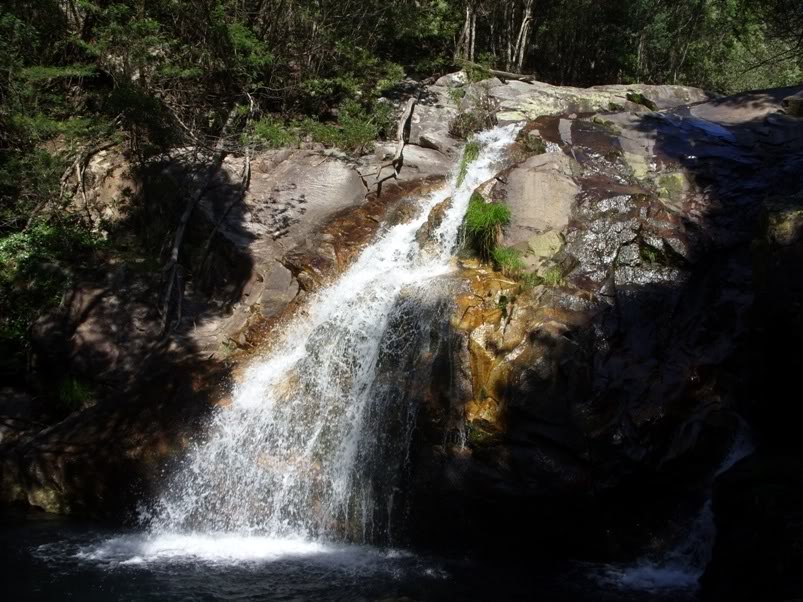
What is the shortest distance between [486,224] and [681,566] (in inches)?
186

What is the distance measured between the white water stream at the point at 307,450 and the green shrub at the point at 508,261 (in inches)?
36.5

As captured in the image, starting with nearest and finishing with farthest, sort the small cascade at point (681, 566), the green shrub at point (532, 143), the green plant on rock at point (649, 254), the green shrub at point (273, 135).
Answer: the small cascade at point (681, 566) < the green plant on rock at point (649, 254) < the green shrub at point (532, 143) < the green shrub at point (273, 135)

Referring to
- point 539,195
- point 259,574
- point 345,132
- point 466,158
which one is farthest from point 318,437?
point 345,132

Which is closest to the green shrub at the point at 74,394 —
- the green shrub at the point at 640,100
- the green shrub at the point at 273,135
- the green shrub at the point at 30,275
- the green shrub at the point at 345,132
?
the green shrub at the point at 30,275

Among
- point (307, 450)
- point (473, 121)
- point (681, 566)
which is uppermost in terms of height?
point (473, 121)

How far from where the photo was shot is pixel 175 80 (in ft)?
42.4

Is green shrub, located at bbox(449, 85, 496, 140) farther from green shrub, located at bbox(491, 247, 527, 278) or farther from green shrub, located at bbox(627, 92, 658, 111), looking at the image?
green shrub, located at bbox(491, 247, 527, 278)

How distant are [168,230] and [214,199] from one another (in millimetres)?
1149

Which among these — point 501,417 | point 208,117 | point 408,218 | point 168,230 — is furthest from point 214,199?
point 501,417

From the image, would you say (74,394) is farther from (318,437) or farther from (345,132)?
(345,132)

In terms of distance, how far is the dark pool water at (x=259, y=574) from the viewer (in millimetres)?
6297

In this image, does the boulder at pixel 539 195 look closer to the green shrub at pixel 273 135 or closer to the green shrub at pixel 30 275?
the green shrub at pixel 273 135

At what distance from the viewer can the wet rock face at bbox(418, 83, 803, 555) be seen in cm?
711

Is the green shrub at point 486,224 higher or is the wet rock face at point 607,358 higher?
the green shrub at point 486,224
